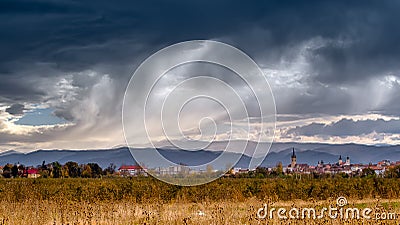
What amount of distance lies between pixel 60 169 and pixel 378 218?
203 ft

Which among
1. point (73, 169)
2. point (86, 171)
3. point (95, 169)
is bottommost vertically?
point (86, 171)

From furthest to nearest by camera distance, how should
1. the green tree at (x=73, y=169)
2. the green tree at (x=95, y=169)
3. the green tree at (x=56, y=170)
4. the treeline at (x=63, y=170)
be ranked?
the green tree at (x=95, y=169) → the green tree at (x=73, y=169) → the treeline at (x=63, y=170) → the green tree at (x=56, y=170)

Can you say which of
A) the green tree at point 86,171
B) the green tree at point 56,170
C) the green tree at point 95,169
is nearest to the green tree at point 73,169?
the green tree at point 86,171

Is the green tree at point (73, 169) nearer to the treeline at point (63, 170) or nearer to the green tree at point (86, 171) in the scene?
the treeline at point (63, 170)

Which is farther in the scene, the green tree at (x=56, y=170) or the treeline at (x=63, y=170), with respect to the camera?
the treeline at (x=63, y=170)

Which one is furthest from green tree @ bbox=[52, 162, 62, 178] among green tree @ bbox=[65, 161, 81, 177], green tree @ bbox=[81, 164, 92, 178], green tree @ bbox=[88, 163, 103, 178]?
green tree @ bbox=[88, 163, 103, 178]

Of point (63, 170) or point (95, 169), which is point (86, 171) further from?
point (63, 170)

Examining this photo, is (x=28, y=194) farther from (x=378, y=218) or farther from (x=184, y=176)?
(x=378, y=218)

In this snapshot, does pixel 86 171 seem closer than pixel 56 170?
No

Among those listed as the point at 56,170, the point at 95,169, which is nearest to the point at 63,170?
the point at 56,170

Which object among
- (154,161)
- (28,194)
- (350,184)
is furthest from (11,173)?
(154,161)

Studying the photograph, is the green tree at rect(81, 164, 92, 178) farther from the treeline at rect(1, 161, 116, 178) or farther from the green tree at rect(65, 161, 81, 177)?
the green tree at rect(65, 161, 81, 177)

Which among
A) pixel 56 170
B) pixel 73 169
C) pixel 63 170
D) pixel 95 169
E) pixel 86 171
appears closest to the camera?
pixel 63 170

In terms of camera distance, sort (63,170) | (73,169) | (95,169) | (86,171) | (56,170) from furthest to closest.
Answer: (95,169)
(73,169)
(86,171)
(56,170)
(63,170)
